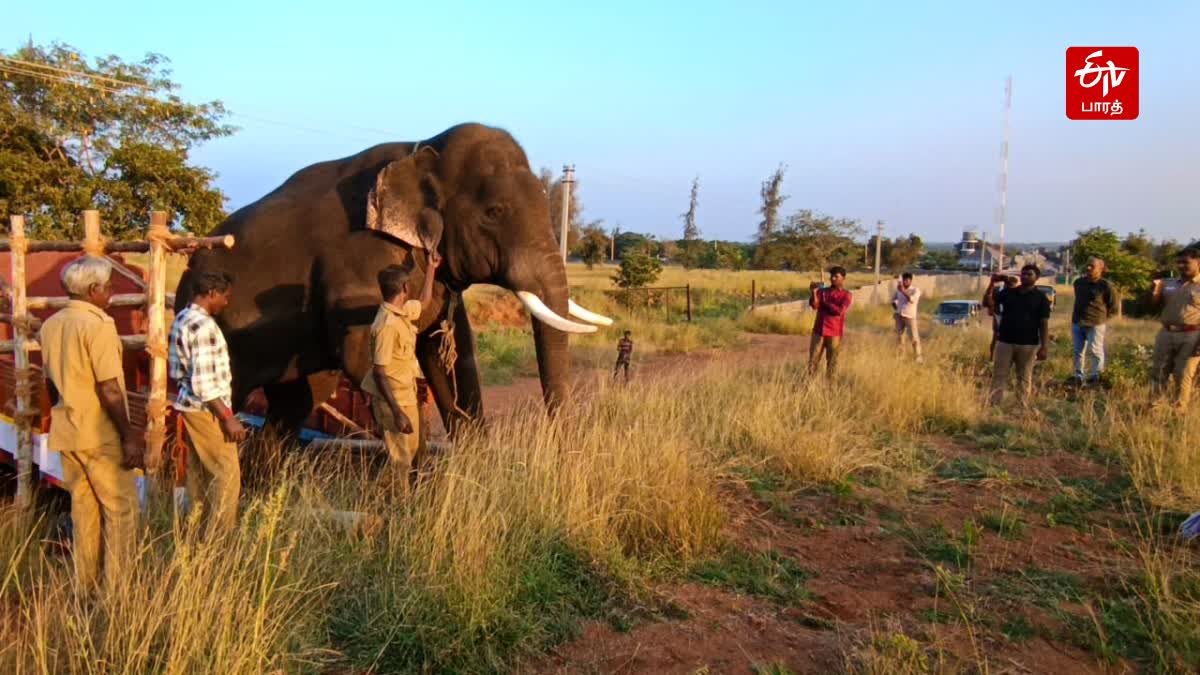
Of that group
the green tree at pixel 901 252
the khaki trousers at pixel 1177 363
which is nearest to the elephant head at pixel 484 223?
the khaki trousers at pixel 1177 363

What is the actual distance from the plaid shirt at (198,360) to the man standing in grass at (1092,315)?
34.5ft

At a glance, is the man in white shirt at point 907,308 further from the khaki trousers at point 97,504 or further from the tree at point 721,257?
the tree at point 721,257

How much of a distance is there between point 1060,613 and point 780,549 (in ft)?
4.64

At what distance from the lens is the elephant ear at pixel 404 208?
5.54 meters

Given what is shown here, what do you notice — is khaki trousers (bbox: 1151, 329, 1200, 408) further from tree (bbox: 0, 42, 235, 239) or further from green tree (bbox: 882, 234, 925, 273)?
green tree (bbox: 882, 234, 925, 273)

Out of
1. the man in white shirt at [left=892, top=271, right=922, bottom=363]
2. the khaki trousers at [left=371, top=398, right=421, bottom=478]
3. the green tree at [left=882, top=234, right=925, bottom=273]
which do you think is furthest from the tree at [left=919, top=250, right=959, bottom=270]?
the khaki trousers at [left=371, top=398, right=421, bottom=478]

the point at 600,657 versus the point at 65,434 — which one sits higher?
the point at 65,434

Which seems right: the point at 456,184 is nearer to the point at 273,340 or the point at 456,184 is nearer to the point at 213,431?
the point at 273,340

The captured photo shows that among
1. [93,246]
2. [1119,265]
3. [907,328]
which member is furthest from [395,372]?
[1119,265]

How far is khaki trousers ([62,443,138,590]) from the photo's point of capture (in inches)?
155

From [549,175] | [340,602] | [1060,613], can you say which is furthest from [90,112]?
[549,175]

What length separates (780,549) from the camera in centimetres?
473

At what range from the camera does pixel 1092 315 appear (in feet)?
36.1

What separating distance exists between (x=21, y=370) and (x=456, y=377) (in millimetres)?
2853
